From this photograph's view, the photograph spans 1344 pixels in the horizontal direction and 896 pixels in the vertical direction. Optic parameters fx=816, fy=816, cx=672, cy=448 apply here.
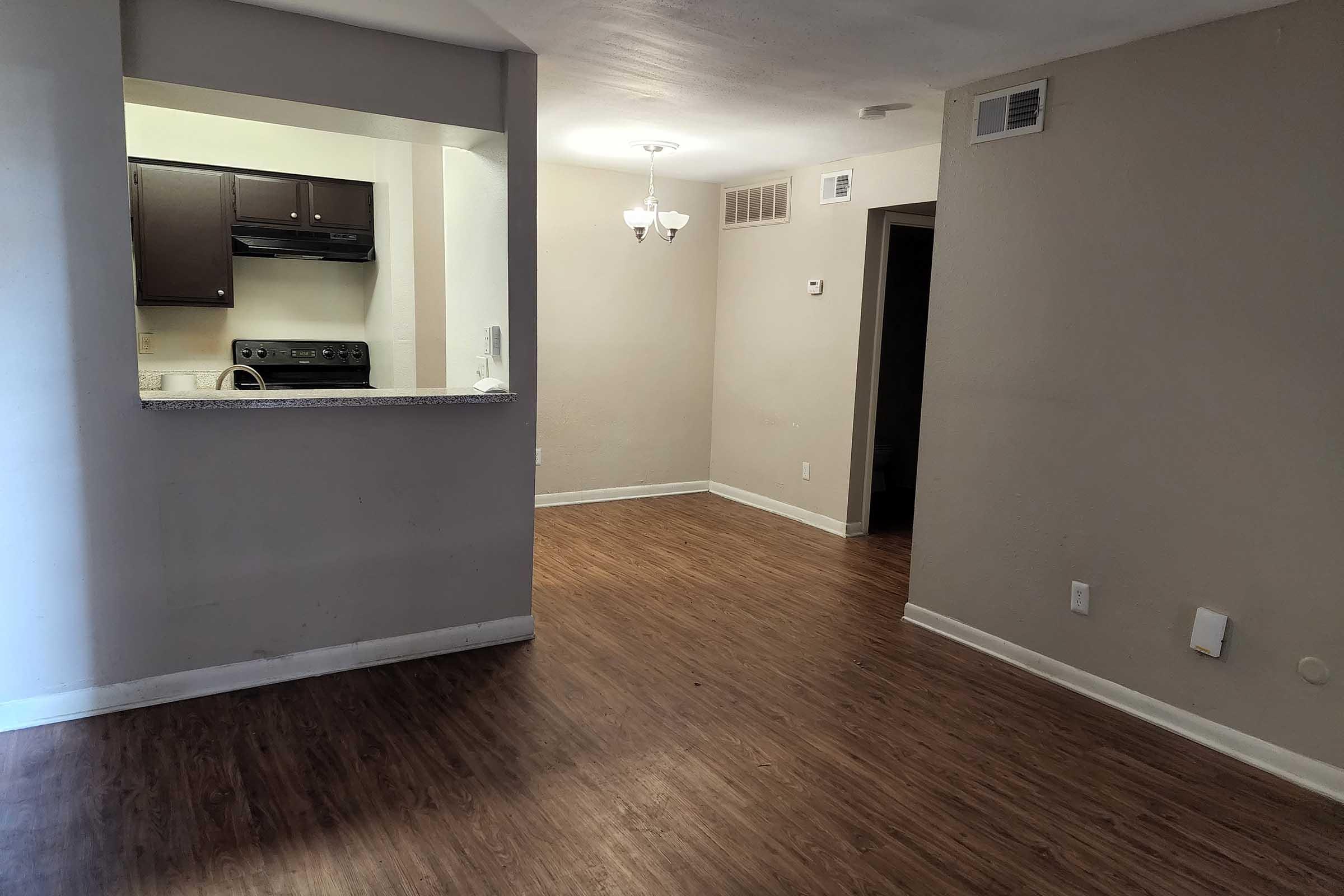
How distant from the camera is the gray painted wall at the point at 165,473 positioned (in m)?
2.62

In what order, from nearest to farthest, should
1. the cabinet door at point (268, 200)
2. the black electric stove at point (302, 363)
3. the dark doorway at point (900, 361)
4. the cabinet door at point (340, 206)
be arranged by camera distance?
the cabinet door at point (268, 200) < the cabinet door at point (340, 206) < the black electric stove at point (302, 363) < the dark doorway at point (900, 361)

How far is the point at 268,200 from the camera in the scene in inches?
193

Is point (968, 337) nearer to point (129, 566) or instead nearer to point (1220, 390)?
point (1220, 390)

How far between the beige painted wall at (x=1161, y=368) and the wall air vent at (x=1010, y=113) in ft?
0.14

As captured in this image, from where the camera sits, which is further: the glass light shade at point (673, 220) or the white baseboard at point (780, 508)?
the white baseboard at point (780, 508)

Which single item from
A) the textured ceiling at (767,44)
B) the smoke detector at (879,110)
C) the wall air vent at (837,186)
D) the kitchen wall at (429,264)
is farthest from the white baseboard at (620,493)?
the smoke detector at (879,110)

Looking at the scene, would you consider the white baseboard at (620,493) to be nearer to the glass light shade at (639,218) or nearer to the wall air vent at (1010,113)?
the glass light shade at (639,218)

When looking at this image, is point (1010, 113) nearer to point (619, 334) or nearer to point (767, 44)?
point (767, 44)

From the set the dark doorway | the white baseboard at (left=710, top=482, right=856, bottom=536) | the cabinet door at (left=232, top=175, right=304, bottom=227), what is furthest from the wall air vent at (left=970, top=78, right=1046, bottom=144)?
the cabinet door at (left=232, top=175, right=304, bottom=227)

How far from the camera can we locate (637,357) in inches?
253

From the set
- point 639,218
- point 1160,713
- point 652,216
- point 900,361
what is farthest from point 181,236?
point 1160,713

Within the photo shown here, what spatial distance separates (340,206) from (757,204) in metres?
2.98

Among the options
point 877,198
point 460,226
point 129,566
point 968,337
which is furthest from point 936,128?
point 129,566

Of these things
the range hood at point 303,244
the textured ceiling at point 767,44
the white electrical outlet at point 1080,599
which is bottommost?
the white electrical outlet at point 1080,599
